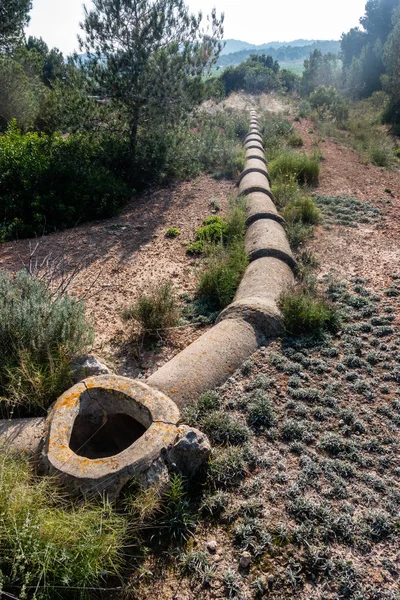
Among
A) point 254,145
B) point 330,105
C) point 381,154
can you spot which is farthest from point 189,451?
point 330,105

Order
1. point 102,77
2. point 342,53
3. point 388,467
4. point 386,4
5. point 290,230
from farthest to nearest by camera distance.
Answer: point 342,53 → point 386,4 → point 102,77 → point 290,230 → point 388,467

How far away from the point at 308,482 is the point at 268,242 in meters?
3.56

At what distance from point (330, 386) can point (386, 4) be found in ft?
133

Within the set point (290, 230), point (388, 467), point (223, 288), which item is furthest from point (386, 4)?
point (388, 467)

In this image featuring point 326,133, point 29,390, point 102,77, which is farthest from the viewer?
point 326,133

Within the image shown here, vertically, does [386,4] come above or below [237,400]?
above

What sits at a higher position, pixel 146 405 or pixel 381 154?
pixel 381 154

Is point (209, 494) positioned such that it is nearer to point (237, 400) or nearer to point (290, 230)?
point (237, 400)

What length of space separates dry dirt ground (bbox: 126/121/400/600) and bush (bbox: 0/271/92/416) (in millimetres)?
1146

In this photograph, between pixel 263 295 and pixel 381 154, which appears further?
pixel 381 154

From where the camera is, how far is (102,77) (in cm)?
843

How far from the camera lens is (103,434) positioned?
298 centimetres

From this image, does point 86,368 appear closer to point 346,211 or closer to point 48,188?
point 48,188

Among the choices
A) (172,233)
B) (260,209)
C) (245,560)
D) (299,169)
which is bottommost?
(245,560)
